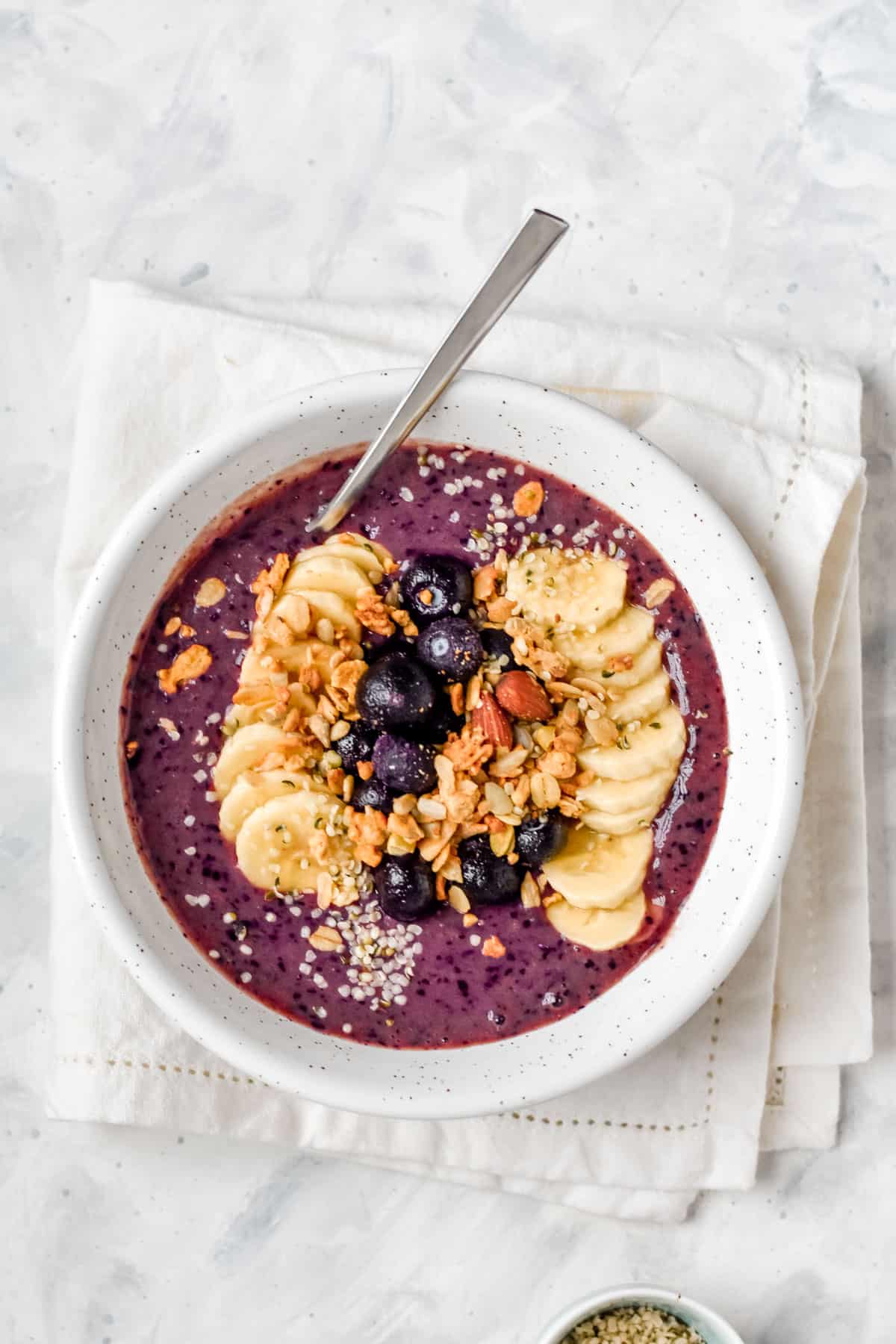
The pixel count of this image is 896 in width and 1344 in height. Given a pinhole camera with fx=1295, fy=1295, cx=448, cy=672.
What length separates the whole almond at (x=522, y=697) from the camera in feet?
5.83

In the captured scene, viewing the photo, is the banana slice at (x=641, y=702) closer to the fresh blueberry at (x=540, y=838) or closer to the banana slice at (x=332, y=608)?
the fresh blueberry at (x=540, y=838)

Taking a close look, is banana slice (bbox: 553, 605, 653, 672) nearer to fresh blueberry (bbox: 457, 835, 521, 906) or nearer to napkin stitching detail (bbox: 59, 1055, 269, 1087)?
fresh blueberry (bbox: 457, 835, 521, 906)

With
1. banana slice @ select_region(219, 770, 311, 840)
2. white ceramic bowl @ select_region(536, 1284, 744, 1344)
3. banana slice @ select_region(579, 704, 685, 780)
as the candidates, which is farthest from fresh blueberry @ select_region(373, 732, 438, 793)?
white ceramic bowl @ select_region(536, 1284, 744, 1344)

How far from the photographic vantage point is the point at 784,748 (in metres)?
1.76

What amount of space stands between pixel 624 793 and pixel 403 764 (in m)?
0.32

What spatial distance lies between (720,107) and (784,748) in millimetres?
1057

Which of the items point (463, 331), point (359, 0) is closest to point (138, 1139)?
point (463, 331)

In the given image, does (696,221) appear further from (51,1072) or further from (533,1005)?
(51,1072)

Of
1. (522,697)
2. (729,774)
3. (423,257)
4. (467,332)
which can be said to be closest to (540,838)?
(522,697)

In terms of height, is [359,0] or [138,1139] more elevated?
[359,0]

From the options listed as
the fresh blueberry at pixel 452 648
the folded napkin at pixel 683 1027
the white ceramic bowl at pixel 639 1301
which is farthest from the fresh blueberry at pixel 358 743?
the white ceramic bowl at pixel 639 1301

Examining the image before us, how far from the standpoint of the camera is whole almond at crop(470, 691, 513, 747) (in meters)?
1.79

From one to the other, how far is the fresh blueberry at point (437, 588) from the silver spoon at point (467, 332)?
0.48 feet

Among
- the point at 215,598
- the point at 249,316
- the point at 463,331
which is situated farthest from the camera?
the point at 249,316
